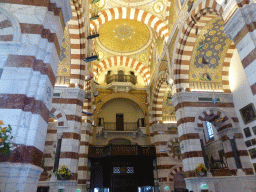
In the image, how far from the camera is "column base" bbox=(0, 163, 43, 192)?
9.82ft

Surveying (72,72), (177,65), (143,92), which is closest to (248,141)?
(177,65)

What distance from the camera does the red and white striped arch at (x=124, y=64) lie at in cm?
1658

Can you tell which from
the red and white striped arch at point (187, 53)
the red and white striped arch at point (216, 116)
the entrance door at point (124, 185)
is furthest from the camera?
the entrance door at point (124, 185)

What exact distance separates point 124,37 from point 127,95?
4.65 m

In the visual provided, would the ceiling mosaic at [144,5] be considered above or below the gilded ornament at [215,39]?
above

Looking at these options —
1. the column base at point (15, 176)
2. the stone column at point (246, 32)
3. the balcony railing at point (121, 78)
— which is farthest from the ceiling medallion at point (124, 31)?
the column base at point (15, 176)

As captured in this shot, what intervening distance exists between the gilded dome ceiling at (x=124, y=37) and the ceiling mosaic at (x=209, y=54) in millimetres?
6498

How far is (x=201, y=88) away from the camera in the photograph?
32.1ft

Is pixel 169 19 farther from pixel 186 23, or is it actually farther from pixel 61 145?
pixel 61 145

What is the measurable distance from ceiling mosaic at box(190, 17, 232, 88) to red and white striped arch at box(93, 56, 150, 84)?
22.3 feet

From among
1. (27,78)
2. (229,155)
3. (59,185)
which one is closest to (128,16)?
(229,155)

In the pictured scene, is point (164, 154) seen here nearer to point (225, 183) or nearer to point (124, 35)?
point (225, 183)

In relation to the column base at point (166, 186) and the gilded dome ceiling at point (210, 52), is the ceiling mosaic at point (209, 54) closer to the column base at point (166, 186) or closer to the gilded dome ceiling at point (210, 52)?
the gilded dome ceiling at point (210, 52)

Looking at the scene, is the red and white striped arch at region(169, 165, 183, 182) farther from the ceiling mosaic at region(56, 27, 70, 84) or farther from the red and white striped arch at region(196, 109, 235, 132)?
the ceiling mosaic at region(56, 27, 70, 84)
